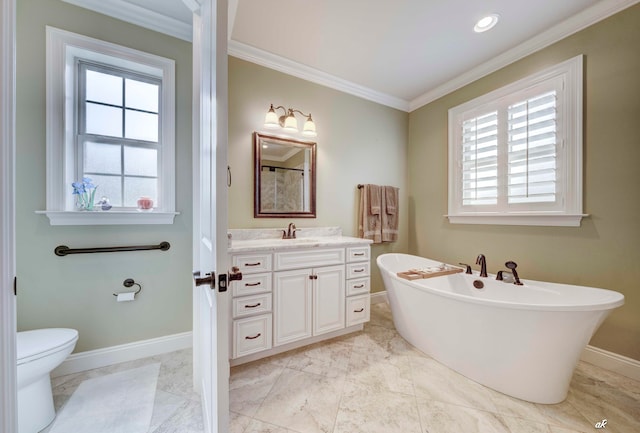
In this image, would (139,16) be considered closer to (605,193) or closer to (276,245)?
(276,245)

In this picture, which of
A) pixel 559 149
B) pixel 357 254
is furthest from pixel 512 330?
pixel 559 149

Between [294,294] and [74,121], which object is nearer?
[74,121]

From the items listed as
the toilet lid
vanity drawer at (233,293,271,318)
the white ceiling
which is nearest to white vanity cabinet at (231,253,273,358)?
vanity drawer at (233,293,271,318)

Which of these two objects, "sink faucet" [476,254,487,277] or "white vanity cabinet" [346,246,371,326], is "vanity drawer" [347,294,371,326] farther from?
"sink faucet" [476,254,487,277]

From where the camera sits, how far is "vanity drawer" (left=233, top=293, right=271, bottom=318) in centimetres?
167

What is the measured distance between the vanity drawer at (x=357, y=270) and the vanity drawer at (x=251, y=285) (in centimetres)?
75

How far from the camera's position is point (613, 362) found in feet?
5.58

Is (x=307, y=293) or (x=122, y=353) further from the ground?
(x=307, y=293)

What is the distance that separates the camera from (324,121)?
262cm

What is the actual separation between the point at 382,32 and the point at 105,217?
2602 mm

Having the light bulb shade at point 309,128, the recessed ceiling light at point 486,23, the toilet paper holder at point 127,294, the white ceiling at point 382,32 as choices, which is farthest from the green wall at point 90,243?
the recessed ceiling light at point 486,23

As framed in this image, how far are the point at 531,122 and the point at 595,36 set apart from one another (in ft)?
2.10

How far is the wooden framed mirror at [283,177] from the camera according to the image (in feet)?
7.41

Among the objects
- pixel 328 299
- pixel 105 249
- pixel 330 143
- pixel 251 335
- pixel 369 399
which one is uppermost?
pixel 330 143
